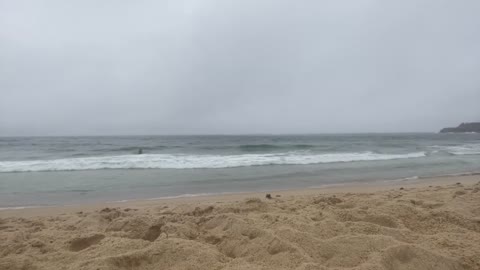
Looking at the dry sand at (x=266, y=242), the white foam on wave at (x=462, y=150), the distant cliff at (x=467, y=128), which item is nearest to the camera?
the dry sand at (x=266, y=242)

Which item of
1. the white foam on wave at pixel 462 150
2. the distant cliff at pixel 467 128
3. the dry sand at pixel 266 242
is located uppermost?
the distant cliff at pixel 467 128

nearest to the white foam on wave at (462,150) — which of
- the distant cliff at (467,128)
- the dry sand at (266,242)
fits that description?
the dry sand at (266,242)

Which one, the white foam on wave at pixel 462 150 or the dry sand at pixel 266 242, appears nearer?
the dry sand at pixel 266 242

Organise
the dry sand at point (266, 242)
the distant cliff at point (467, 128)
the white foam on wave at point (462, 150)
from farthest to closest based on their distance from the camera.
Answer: the distant cliff at point (467, 128)
the white foam on wave at point (462, 150)
the dry sand at point (266, 242)

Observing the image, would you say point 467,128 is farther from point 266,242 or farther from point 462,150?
point 266,242

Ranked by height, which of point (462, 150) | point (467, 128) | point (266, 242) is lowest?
point (462, 150)

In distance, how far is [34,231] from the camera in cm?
415

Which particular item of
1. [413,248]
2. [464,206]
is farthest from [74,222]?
[464,206]

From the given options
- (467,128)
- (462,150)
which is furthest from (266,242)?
(467,128)

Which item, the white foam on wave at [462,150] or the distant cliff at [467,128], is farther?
the distant cliff at [467,128]

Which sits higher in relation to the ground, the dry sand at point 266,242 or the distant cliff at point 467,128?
the distant cliff at point 467,128

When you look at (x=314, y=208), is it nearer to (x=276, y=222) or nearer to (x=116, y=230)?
(x=276, y=222)

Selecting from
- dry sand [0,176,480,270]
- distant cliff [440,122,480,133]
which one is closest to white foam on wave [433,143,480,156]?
dry sand [0,176,480,270]

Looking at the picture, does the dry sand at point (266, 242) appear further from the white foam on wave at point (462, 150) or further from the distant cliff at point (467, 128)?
the distant cliff at point (467, 128)
